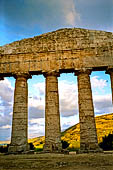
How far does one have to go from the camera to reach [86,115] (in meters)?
15.5

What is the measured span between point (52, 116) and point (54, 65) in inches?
216

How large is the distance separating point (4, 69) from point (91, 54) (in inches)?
389

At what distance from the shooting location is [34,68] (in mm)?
17609

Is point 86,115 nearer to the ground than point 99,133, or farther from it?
farther from it

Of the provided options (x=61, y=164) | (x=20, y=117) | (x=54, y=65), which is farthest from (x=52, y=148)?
(x=54, y=65)

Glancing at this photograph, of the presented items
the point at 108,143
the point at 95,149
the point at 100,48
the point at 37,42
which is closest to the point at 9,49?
the point at 37,42

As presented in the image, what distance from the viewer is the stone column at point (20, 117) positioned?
1530cm

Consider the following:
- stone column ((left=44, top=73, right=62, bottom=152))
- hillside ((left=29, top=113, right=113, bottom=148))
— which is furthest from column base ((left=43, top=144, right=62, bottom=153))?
hillside ((left=29, top=113, right=113, bottom=148))

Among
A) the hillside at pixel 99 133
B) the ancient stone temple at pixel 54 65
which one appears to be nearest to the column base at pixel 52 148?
the ancient stone temple at pixel 54 65

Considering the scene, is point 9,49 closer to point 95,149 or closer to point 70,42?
point 70,42

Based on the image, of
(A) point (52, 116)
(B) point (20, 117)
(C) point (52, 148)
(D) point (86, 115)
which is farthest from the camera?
(B) point (20, 117)

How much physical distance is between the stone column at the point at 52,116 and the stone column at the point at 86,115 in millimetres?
2279

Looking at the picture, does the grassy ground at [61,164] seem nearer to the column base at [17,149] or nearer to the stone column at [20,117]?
the column base at [17,149]

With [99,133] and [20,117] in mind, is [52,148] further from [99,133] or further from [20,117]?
[99,133]
